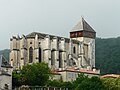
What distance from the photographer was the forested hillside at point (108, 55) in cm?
13188

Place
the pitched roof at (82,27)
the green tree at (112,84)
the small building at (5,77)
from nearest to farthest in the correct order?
the small building at (5,77) < the green tree at (112,84) < the pitched roof at (82,27)

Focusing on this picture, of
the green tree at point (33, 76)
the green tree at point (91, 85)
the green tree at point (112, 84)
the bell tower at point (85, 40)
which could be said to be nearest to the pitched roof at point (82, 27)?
the bell tower at point (85, 40)

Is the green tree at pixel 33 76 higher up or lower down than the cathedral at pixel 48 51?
lower down

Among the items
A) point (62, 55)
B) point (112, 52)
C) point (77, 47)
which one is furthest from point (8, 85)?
point (112, 52)

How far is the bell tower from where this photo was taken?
111 metres

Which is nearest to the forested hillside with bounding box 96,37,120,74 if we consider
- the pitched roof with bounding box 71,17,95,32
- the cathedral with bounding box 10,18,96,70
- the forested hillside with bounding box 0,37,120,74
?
the forested hillside with bounding box 0,37,120,74

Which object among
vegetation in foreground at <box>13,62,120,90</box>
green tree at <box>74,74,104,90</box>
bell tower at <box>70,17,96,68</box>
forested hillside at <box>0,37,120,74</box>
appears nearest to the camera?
green tree at <box>74,74,104,90</box>

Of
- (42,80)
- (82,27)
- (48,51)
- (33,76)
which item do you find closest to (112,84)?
(42,80)

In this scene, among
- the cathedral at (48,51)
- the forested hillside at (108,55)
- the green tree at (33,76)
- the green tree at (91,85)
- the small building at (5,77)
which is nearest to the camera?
the green tree at (91,85)

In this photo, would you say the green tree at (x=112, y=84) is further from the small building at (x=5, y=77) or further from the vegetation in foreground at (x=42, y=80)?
the small building at (x=5, y=77)

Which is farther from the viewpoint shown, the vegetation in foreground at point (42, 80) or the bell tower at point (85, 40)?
the bell tower at point (85, 40)

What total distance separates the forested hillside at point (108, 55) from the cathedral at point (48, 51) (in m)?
21.3

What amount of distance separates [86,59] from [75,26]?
455 inches

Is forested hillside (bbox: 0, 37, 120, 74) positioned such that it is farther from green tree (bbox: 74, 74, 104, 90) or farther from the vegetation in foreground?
green tree (bbox: 74, 74, 104, 90)
